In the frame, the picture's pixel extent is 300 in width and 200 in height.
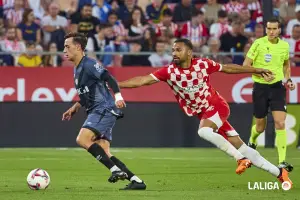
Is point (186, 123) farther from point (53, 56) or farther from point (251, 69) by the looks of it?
point (251, 69)

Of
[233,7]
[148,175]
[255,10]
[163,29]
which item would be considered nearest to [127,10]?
[163,29]

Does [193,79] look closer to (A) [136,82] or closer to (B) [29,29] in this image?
(A) [136,82]

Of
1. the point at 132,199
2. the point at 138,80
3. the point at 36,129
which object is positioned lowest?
the point at 36,129

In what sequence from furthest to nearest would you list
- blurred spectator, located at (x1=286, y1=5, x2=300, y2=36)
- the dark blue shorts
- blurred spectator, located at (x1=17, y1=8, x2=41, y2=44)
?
blurred spectator, located at (x1=286, y1=5, x2=300, y2=36) < blurred spectator, located at (x1=17, y1=8, x2=41, y2=44) < the dark blue shorts

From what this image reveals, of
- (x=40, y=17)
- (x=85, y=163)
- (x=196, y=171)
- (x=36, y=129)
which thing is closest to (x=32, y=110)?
(x=36, y=129)

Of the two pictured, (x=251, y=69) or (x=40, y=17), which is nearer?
(x=251, y=69)

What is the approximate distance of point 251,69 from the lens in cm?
1133

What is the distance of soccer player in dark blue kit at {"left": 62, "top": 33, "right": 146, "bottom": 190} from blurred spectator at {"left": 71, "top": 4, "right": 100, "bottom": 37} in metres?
10.2

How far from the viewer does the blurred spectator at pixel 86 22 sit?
21594 millimetres

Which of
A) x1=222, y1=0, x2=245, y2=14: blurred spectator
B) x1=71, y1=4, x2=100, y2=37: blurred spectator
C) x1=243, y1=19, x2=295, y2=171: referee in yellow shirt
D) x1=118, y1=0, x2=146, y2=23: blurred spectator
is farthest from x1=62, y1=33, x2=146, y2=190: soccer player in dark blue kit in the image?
x1=222, y1=0, x2=245, y2=14: blurred spectator

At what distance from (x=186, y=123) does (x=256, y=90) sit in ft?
18.2

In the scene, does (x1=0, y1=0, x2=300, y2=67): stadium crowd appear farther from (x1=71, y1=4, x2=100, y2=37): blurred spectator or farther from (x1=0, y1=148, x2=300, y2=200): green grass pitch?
(x1=0, y1=148, x2=300, y2=200): green grass pitch

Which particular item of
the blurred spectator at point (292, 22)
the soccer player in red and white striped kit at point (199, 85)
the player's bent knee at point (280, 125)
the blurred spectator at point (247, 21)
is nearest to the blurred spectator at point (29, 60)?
the blurred spectator at point (247, 21)

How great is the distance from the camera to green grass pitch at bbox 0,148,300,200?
1054 centimetres
